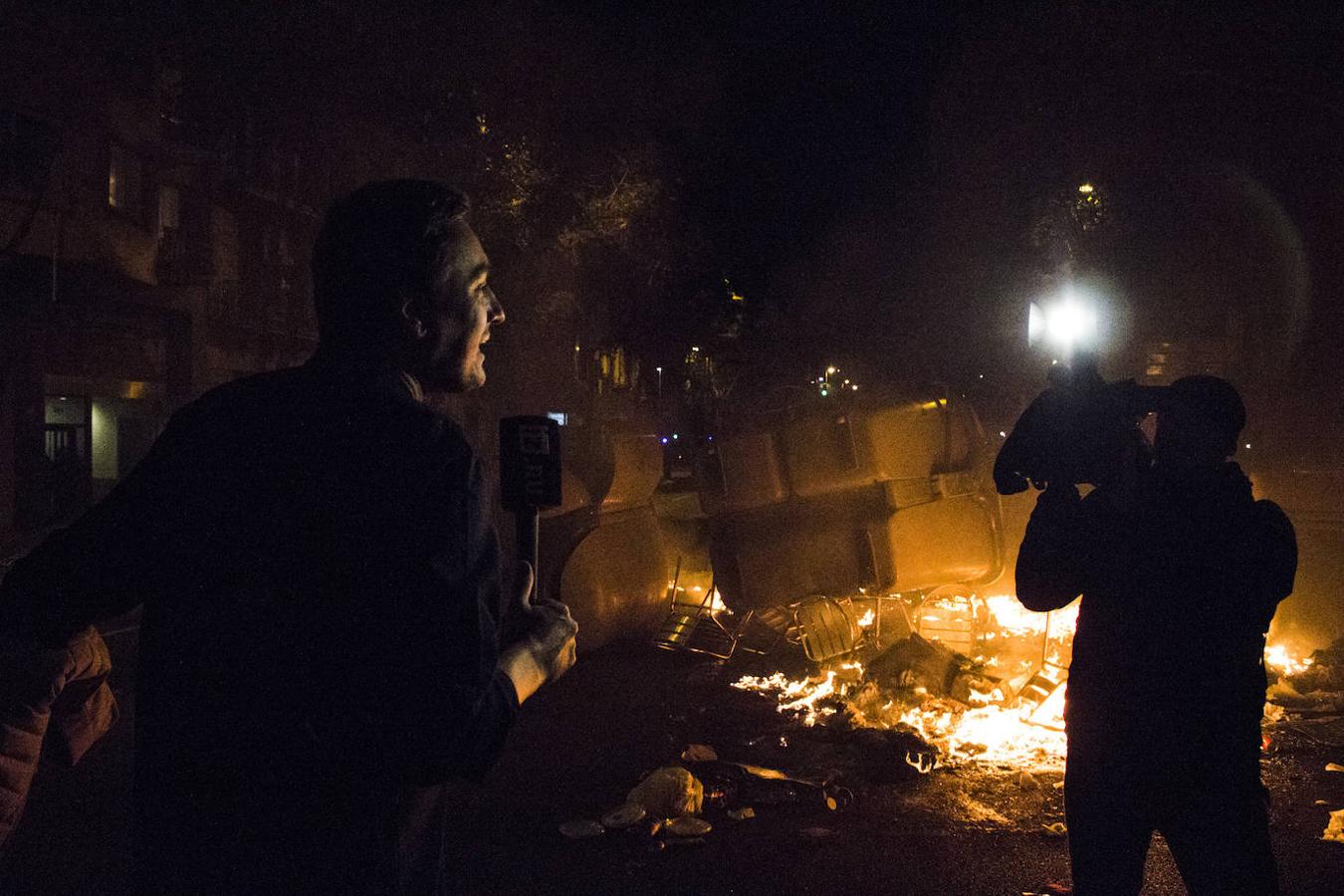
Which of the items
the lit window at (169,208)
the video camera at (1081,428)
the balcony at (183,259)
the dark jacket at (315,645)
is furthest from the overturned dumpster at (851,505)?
the lit window at (169,208)

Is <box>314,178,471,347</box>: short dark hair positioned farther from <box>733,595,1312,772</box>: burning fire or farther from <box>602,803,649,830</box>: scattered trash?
<box>733,595,1312,772</box>: burning fire

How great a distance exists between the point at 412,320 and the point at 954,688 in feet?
21.9

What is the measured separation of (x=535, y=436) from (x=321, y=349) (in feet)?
1.91

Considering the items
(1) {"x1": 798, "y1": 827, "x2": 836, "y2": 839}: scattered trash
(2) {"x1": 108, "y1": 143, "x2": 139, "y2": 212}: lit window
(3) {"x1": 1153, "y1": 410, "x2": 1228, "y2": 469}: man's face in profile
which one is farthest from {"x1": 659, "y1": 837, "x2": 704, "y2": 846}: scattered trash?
(2) {"x1": 108, "y1": 143, "x2": 139, "y2": 212}: lit window

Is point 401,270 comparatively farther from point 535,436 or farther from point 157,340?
point 157,340

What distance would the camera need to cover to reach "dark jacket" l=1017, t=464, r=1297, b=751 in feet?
8.54

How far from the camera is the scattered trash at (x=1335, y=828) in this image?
4.66 metres

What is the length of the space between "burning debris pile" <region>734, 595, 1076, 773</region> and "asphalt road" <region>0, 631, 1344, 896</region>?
45cm

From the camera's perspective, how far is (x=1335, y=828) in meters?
4.76

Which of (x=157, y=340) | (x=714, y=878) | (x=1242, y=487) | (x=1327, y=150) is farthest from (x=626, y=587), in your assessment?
(x=157, y=340)

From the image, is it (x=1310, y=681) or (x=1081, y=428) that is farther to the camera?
(x=1310, y=681)

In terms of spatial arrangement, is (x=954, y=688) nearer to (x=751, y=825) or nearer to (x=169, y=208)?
(x=751, y=825)

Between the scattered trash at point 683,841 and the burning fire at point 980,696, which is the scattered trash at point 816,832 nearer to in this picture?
the scattered trash at point 683,841

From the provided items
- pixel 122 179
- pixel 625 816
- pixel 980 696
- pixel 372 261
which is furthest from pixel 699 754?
pixel 122 179
